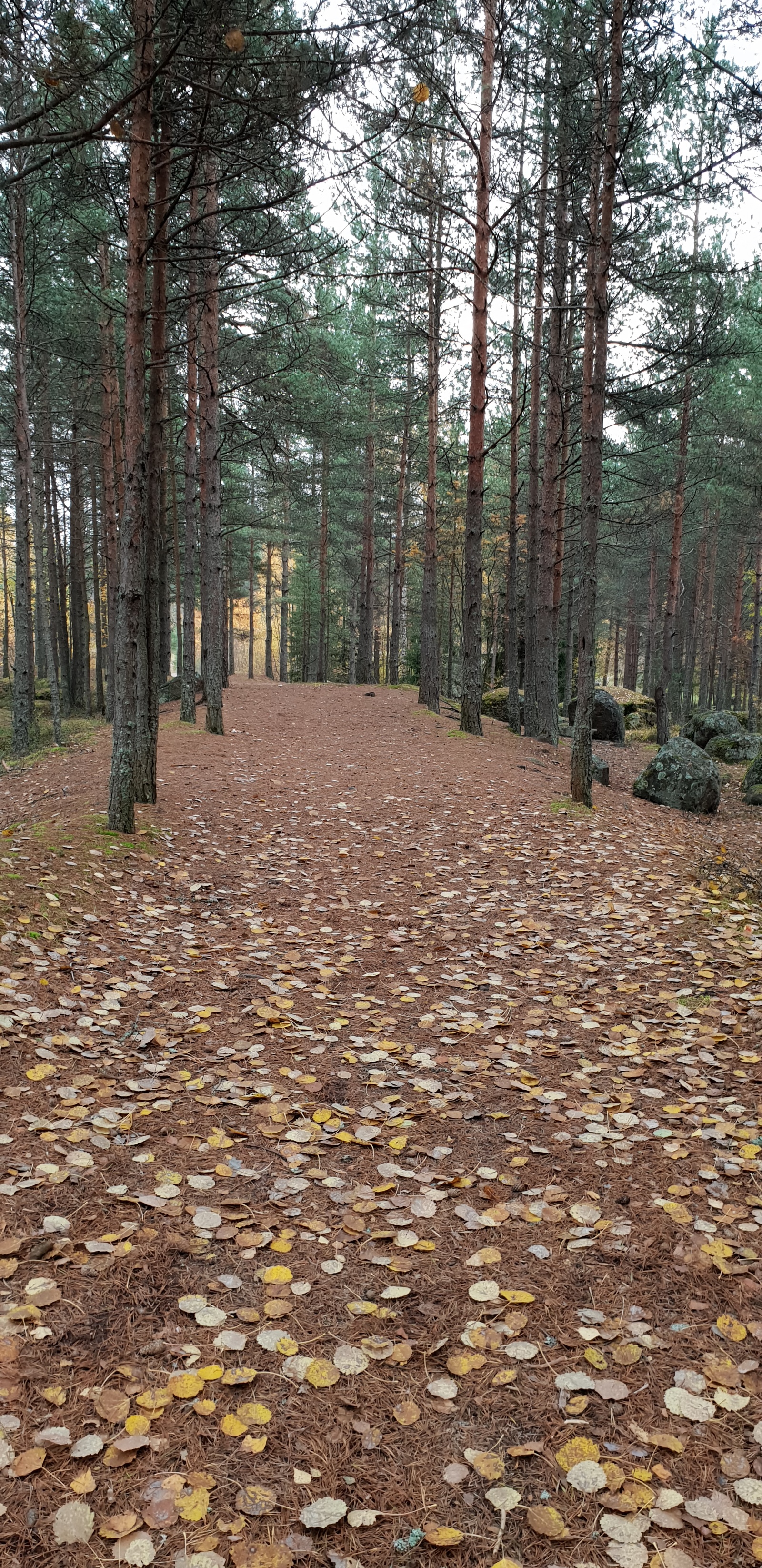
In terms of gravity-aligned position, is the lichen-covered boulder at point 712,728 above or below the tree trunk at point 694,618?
below

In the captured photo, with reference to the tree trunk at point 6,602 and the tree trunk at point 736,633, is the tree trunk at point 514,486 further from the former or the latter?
the tree trunk at point 6,602

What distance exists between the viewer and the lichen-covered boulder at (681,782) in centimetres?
1209

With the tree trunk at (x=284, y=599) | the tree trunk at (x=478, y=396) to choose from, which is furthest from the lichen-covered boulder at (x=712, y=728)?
the tree trunk at (x=284, y=599)

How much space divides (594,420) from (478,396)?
14.1 feet

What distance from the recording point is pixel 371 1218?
2.97 meters

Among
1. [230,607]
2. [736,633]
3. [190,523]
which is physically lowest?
[736,633]

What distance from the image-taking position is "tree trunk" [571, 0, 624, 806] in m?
8.28

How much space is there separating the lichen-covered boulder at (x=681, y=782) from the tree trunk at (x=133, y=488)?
831 centimetres

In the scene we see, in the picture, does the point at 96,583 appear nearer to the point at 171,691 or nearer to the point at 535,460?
the point at 171,691

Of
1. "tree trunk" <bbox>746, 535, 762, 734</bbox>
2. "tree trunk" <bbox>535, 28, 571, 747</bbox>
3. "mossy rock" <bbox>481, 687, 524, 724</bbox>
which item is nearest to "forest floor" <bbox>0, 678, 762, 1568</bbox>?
"tree trunk" <bbox>535, 28, 571, 747</bbox>

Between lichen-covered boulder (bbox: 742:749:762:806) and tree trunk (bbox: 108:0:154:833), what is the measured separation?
36.2 ft

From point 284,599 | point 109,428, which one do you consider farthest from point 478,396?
point 284,599

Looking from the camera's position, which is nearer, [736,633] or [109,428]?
[109,428]

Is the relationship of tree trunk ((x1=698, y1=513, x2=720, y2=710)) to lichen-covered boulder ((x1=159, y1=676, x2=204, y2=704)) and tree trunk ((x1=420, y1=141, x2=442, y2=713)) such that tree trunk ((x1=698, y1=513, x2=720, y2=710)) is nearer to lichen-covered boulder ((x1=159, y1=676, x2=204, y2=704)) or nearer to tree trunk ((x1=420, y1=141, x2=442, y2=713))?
tree trunk ((x1=420, y1=141, x2=442, y2=713))
